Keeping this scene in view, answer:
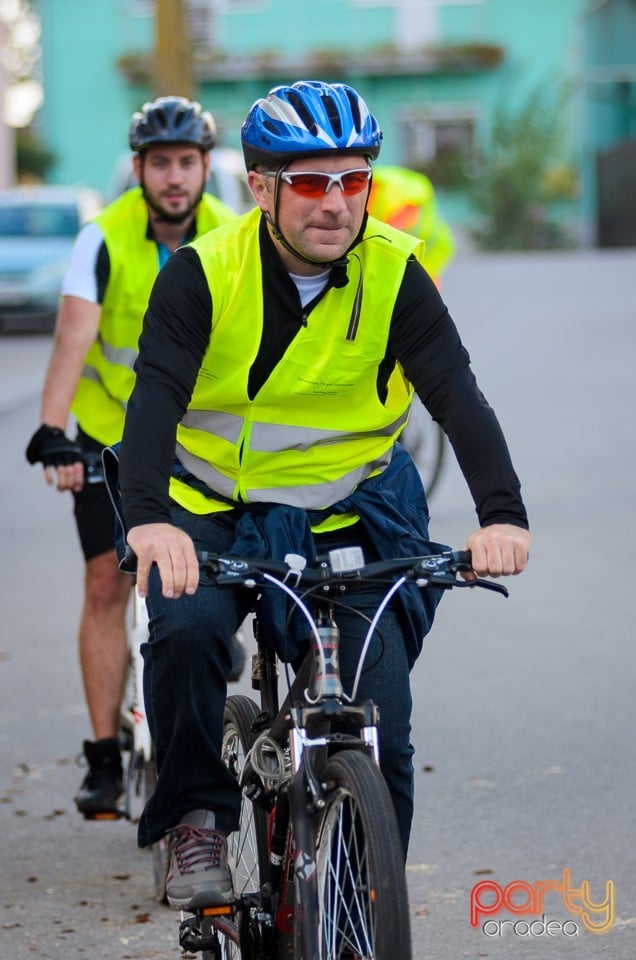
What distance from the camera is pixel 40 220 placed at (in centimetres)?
2222

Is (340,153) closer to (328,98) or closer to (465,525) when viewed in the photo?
(328,98)

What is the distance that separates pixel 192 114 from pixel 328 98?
201 centimetres

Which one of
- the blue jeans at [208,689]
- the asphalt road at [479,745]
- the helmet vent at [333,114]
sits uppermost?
the helmet vent at [333,114]

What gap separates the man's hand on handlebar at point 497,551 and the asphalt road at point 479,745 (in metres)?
1.52

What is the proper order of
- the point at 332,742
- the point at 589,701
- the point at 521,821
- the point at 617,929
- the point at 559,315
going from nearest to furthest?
1. the point at 332,742
2. the point at 617,929
3. the point at 521,821
4. the point at 589,701
5. the point at 559,315

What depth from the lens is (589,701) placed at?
682 cm

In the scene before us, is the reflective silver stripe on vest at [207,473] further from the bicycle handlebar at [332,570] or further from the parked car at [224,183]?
the parked car at [224,183]

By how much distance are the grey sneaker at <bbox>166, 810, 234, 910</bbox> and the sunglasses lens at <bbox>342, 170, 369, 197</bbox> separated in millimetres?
1338

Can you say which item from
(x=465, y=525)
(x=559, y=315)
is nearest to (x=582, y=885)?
(x=465, y=525)

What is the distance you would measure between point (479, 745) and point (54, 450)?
2.13 metres

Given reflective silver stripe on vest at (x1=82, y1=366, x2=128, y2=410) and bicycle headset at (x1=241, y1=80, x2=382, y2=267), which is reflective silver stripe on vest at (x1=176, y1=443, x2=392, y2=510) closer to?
bicycle headset at (x1=241, y1=80, x2=382, y2=267)

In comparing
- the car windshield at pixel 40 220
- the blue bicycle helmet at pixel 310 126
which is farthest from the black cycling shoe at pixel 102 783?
the car windshield at pixel 40 220

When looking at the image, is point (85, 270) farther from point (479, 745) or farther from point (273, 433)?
point (479, 745)

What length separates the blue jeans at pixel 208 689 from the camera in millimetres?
3516
